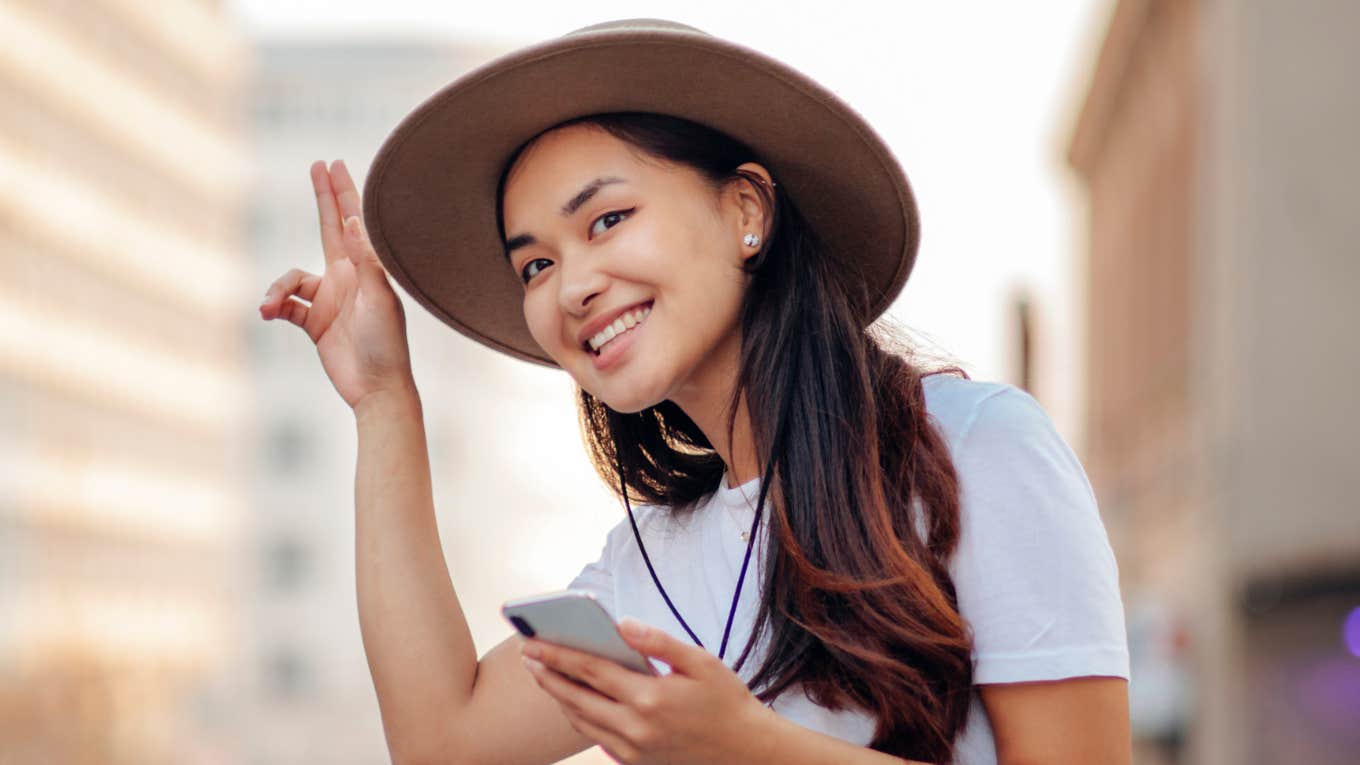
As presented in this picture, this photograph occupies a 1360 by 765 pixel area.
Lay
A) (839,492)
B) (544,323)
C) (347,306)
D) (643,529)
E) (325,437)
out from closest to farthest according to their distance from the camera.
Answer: (839,492)
(544,323)
(643,529)
(347,306)
(325,437)

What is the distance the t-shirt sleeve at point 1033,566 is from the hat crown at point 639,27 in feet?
2.28

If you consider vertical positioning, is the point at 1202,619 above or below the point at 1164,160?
below

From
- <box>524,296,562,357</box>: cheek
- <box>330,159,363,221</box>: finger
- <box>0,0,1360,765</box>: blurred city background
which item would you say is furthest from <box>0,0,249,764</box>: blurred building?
<box>524,296,562,357</box>: cheek

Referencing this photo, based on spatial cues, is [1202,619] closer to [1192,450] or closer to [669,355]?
[1192,450]

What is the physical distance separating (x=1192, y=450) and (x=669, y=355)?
25758 mm

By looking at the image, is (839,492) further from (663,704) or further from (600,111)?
(600,111)

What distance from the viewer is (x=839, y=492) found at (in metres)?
2.45

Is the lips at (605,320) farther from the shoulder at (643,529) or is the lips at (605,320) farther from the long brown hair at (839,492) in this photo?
the shoulder at (643,529)

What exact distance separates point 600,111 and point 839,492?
0.68 meters

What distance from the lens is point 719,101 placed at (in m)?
2.70

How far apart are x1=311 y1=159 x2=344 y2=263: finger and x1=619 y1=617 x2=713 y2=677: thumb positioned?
1.30 meters

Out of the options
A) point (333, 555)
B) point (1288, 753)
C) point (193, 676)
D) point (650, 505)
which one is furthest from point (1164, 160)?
point (333, 555)

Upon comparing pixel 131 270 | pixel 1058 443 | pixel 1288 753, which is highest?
pixel 131 270

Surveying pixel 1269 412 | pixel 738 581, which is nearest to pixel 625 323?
pixel 738 581
